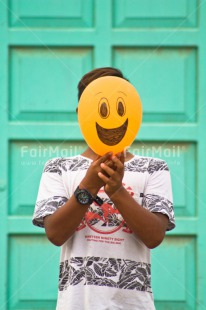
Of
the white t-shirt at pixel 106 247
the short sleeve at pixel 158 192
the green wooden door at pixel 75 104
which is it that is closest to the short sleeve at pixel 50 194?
the white t-shirt at pixel 106 247

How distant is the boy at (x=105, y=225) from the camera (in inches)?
67.9

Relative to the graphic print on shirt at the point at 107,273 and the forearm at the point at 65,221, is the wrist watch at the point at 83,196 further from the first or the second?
the graphic print on shirt at the point at 107,273

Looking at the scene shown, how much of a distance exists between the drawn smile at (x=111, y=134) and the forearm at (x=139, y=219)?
Answer: 0.12 m

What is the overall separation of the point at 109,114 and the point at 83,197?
0.22m

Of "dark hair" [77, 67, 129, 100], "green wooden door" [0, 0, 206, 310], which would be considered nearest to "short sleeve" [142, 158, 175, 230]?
"dark hair" [77, 67, 129, 100]

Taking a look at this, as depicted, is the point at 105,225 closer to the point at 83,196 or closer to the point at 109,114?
the point at 83,196

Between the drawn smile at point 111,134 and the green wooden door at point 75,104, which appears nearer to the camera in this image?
the drawn smile at point 111,134

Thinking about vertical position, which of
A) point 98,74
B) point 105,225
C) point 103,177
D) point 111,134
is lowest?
point 105,225

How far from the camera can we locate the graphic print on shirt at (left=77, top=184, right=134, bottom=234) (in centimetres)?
181

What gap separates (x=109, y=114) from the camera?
168cm

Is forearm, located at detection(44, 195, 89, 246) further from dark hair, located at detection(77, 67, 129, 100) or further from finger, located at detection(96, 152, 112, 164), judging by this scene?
dark hair, located at detection(77, 67, 129, 100)

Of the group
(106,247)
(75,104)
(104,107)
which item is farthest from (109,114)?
(75,104)

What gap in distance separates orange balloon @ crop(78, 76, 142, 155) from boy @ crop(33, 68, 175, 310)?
4cm

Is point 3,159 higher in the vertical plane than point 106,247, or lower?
higher
